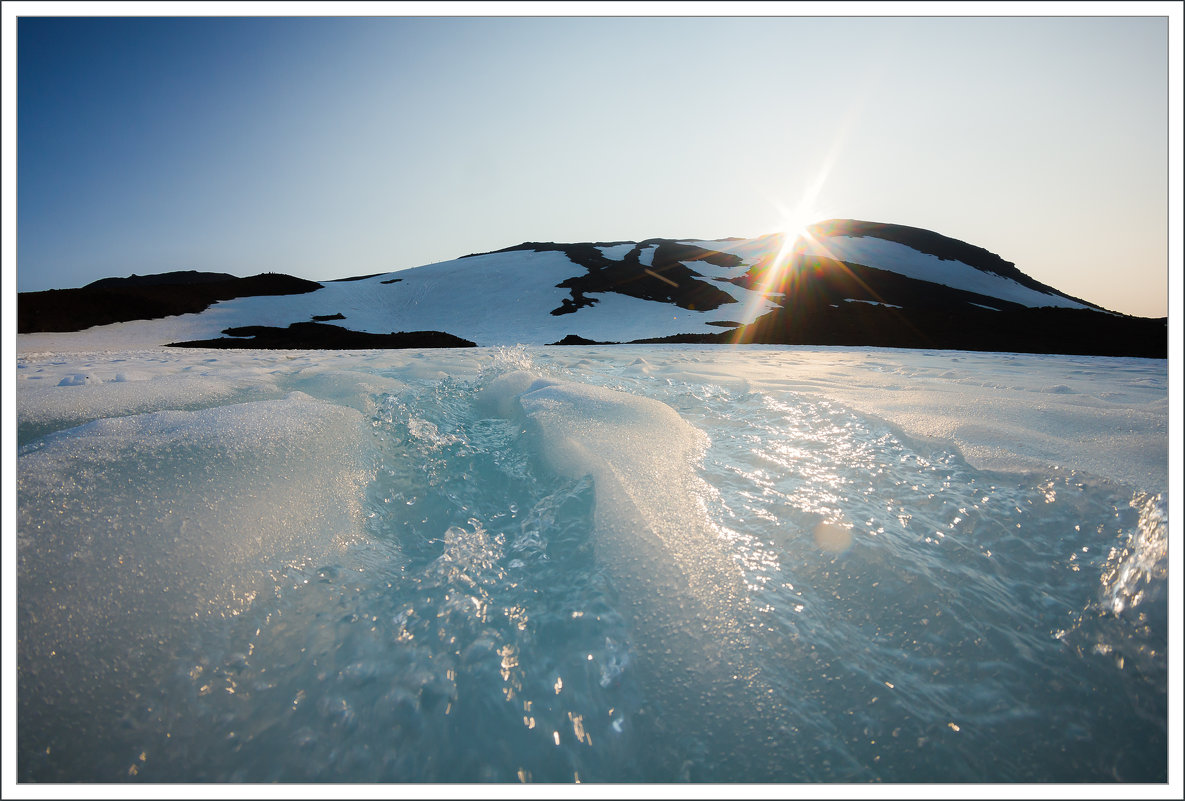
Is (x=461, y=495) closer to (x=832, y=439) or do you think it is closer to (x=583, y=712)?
(x=583, y=712)

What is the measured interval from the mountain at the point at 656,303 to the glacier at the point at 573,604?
52.7 feet

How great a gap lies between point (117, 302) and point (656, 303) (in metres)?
27.4

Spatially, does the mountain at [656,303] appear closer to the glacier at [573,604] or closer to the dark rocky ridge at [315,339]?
the dark rocky ridge at [315,339]

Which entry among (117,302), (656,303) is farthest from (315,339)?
(656,303)

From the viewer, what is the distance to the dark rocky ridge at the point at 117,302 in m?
18.6

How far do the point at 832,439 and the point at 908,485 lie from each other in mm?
1010

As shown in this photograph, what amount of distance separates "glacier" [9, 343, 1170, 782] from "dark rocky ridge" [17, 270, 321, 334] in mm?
22189

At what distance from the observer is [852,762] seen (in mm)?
1795

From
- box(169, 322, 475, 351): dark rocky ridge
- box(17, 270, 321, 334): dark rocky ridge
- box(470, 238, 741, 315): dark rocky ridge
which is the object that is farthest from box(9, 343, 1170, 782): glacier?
box(470, 238, 741, 315): dark rocky ridge

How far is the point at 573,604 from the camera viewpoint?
2.39 m

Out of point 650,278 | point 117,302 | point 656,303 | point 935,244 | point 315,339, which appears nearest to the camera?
point 315,339

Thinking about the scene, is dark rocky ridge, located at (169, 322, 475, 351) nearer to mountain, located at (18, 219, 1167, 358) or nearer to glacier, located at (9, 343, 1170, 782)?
mountain, located at (18, 219, 1167, 358)

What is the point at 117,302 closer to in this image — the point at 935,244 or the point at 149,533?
the point at 149,533

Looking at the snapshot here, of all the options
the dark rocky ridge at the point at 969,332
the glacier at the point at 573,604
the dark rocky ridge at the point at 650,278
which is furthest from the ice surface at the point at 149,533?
the dark rocky ridge at the point at 650,278
